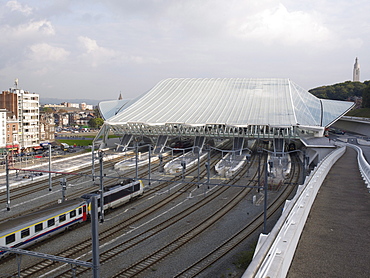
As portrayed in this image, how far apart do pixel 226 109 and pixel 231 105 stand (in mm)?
1919

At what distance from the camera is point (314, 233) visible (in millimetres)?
8438

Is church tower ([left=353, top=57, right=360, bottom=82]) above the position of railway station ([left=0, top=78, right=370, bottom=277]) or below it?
above

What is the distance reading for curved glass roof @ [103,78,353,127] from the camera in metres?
48.7

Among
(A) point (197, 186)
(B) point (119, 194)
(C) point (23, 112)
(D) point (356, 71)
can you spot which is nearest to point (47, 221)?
(B) point (119, 194)

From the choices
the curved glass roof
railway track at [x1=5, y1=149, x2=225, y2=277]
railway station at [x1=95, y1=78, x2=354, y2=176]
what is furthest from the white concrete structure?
railway track at [x1=5, y1=149, x2=225, y2=277]

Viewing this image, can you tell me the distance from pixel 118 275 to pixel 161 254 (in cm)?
252

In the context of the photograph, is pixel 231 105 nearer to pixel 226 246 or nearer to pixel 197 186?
pixel 197 186

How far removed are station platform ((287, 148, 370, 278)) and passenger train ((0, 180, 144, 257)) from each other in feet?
39.2

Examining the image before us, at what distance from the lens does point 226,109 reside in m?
53.2

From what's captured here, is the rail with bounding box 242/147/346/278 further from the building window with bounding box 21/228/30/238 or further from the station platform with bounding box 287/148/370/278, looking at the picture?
the building window with bounding box 21/228/30/238

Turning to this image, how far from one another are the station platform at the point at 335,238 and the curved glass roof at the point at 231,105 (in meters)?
34.2

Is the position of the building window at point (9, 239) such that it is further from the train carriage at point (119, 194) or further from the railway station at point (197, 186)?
the train carriage at point (119, 194)

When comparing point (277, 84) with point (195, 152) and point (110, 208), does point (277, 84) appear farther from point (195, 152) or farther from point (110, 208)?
point (110, 208)

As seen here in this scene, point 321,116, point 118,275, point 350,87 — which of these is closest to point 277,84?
point 321,116
